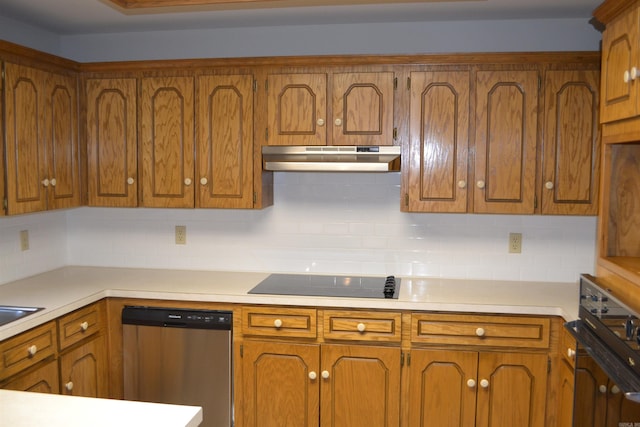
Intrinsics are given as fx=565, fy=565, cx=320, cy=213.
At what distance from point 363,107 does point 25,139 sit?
1.73m

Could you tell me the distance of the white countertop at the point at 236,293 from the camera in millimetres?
2723

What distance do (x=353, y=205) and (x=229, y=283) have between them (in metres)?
0.87

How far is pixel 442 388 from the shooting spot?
281cm

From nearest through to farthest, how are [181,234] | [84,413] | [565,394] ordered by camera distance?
1. [84,413]
2. [565,394]
3. [181,234]

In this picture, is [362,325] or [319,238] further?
[319,238]

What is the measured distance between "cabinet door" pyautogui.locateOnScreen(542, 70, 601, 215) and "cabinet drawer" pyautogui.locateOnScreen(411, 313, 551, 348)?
65 cm

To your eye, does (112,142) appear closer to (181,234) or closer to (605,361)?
(181,234)

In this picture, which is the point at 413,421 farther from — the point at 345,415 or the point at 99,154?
the point at 99,154

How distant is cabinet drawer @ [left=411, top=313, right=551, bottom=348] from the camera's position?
2727 mm

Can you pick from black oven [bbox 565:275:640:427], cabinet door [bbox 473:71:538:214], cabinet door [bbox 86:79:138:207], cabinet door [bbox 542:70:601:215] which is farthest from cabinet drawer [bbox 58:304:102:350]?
cabinet door [bbox 542:70:601:215]

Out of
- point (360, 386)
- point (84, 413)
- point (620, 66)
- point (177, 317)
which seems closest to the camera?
point (84, 413)

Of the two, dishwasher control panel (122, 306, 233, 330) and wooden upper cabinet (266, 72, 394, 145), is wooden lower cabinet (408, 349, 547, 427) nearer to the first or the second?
dishwasher control panel (122, 306, 233, 330)

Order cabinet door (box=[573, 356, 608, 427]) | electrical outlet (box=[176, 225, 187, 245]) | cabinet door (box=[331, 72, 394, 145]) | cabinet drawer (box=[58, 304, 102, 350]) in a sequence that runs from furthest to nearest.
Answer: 1. electrical outlet (box=[176, 225, 187, 245])
2. cabinet door (box=[331, 72, 394, 145])
3. cabinet drawer (box=[58, 304, 102, 350])
4. cabinet door (box=[573, 356, 608, 427])

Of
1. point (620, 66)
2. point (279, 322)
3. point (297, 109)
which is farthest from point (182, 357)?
point (620, 66)
